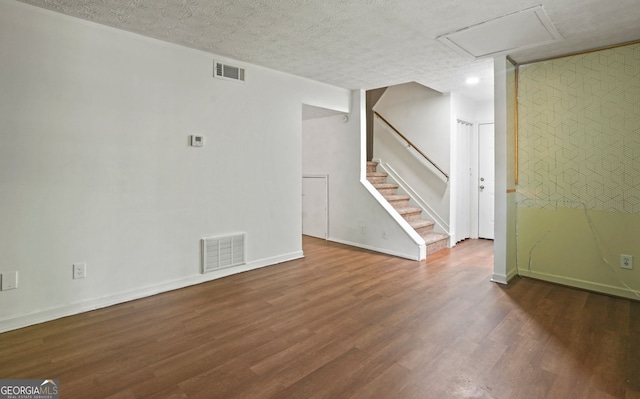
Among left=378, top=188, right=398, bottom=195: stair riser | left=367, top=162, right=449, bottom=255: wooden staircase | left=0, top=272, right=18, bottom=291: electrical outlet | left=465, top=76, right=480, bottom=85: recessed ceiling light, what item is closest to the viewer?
left=0, top=272, right=18, bottom=291: electrical outlet

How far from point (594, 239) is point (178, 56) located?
4.54m

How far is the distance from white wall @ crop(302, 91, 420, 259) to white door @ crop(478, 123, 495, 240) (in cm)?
215

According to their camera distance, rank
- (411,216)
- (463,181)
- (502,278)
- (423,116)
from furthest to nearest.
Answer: (463,181) → (423,116) → (411,216) → (502,278)

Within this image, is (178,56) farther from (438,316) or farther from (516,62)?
(516,62)

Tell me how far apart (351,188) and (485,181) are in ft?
8.06

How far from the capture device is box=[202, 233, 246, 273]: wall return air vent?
3619 mm

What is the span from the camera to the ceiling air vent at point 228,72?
11.8 feet

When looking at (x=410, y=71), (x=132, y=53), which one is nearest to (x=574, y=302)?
(x=410, y=71)

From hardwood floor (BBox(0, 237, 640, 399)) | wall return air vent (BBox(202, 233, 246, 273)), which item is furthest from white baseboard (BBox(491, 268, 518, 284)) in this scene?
wall return air vent (BBox(202, 233, 246, 273))

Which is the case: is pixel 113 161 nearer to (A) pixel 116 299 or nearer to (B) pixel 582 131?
(A) pixel 116 299

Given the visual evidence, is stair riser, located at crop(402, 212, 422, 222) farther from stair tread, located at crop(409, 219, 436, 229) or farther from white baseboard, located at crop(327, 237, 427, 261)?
white baseboard, located at crop(327, 237, 427, 261)

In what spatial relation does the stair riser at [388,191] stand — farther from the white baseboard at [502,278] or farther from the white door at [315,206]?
the white baseboard at [502,278]

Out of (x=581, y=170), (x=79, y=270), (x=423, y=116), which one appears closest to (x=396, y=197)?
(x=423, y=116)

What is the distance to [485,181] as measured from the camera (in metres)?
5.91
